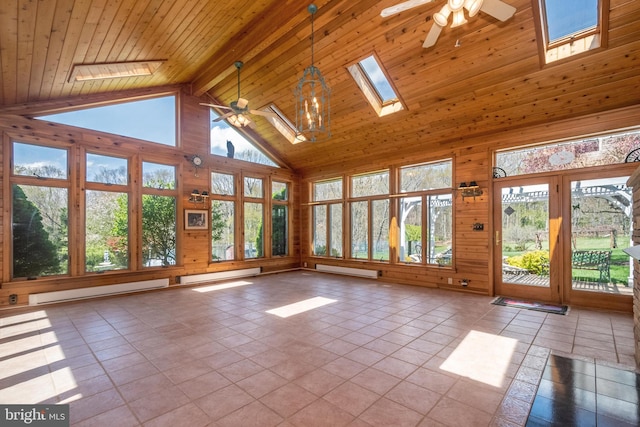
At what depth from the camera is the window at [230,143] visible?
8.00 metres

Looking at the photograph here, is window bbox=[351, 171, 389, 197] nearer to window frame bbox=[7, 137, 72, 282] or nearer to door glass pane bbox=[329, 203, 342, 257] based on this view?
door glass pane bbox=[329, 203, 342, 257]

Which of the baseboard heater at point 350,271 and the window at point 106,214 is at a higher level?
the window at point 106,214

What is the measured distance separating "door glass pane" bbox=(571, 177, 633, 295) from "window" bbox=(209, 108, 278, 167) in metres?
7.41

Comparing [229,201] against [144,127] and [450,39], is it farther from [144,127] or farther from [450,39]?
[450,39]

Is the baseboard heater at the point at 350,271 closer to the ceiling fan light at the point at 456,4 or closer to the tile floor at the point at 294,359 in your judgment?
the tile floor at the point at 294,359

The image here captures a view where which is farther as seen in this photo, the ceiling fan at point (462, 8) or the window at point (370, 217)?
the window at point (370, 217)

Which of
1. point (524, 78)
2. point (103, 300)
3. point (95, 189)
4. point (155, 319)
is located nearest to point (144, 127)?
point (95, 189)

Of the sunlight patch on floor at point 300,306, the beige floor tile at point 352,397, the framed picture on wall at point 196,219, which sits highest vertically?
the framed picture on wall at point 196,219

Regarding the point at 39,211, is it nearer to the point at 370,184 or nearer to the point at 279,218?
the point at 279,218

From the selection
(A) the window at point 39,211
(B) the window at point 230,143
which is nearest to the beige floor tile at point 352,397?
(A) the window at point 39,211

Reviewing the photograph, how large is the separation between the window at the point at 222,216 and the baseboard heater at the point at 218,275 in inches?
15.9

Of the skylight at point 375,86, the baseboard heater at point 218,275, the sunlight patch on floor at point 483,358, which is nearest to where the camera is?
the sunlight patch on floor at point 483,358

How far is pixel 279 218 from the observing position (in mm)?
9445

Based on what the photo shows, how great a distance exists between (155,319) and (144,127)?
4429mm
